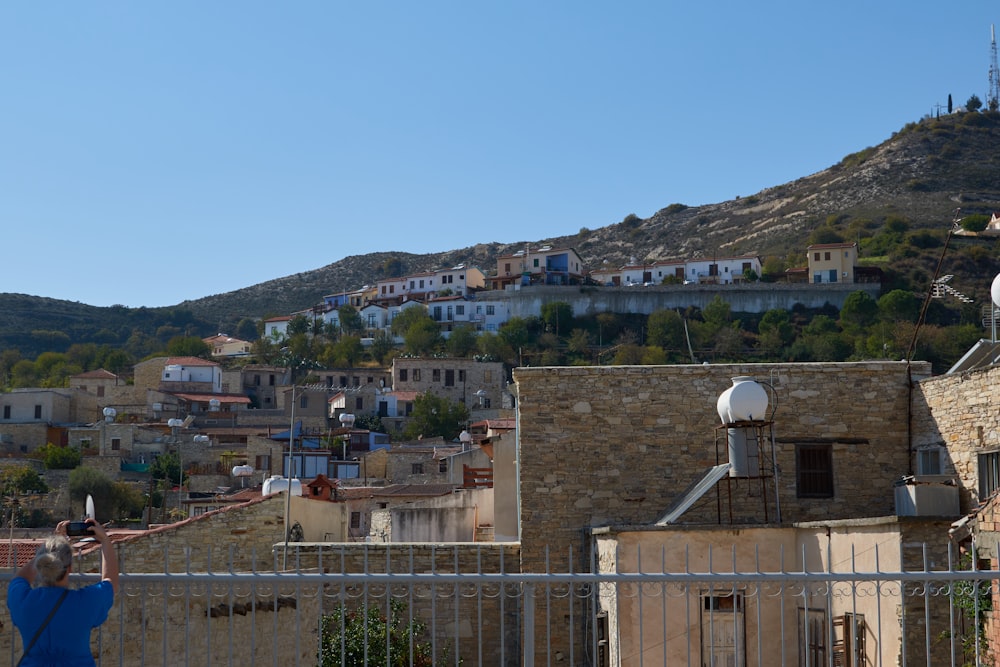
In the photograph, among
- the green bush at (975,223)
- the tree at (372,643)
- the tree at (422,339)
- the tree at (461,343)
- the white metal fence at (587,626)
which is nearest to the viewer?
the white metal fence at (587,626)

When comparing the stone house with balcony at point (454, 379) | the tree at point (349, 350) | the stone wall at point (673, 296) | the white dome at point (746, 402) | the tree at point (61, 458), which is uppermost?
the stone wall at point (673, 296)

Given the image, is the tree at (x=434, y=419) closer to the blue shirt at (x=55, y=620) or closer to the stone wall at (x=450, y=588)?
the stone wall at (x=450, y=588)

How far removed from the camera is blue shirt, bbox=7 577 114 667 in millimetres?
6012

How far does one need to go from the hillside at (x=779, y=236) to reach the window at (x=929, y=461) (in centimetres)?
7764

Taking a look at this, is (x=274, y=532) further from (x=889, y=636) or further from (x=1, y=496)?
(x=1, y=496)

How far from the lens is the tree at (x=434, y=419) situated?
77750mm

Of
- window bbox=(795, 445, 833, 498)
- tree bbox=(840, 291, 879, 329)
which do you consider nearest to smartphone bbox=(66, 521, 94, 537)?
window bbox=(795, 445, 833, 498)

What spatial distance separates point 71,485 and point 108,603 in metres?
55.4

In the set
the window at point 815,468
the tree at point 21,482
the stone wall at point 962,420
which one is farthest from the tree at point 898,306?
the stone wall at point 962,420

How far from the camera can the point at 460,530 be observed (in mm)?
24750

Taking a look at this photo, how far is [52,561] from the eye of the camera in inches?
237

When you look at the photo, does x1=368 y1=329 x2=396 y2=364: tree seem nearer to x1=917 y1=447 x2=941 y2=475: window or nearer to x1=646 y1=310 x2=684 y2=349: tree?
x1=646 y1=310 x2=684 y2=349: tree

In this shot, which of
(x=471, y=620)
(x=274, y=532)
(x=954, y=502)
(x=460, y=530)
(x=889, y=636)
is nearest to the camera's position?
(x=889, y=636)

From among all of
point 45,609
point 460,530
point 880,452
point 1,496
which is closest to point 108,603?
point 45,609
